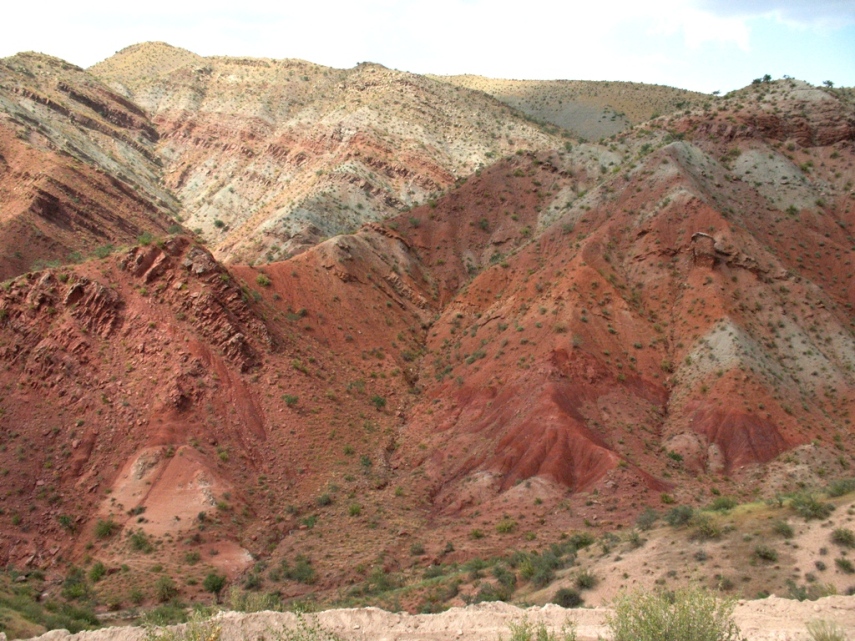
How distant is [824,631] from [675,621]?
95.3 inches

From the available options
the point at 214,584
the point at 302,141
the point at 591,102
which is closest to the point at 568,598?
the point at 214,584

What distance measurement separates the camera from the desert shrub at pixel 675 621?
40.2 feet

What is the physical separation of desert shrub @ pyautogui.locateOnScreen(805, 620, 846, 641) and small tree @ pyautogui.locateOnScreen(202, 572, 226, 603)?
1862cm

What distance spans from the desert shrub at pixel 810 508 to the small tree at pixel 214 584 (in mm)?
17831

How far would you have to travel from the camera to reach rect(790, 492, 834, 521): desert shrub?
19717mm

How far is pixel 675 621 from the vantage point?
1241cm

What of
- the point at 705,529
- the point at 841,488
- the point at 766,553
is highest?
the point at 841,488

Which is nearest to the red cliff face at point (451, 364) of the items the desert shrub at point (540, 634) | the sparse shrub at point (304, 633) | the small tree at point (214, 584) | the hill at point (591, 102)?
the small tree at point (214, 584)

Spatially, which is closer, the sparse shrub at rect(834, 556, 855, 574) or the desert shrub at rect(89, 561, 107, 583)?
the sparse shrub at rect(834, 556, 855, 574)

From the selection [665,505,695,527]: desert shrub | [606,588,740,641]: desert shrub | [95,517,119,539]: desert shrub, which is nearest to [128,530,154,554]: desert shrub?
[95,517,119,539]: desert shrub

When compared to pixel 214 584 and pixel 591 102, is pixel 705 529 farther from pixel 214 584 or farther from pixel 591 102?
pixel 591 102

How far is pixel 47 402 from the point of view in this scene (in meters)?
32.8

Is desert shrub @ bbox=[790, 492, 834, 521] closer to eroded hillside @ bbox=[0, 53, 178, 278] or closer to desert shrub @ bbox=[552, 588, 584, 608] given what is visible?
desert shrub @ bbox=[552, 588, 584, 608]

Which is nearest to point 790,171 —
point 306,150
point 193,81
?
point 306,150
